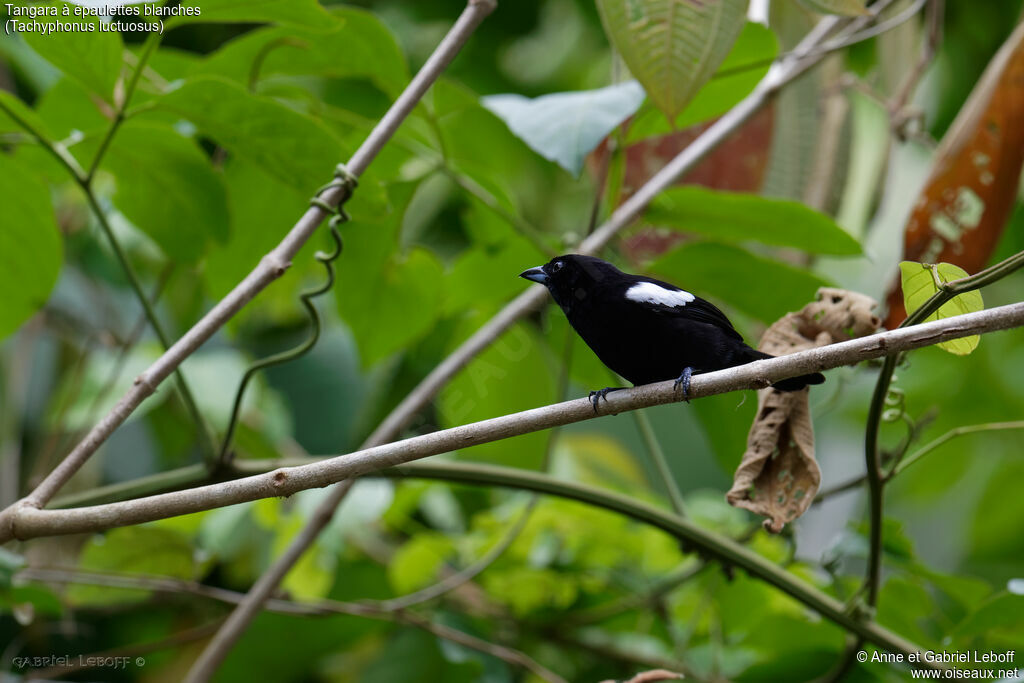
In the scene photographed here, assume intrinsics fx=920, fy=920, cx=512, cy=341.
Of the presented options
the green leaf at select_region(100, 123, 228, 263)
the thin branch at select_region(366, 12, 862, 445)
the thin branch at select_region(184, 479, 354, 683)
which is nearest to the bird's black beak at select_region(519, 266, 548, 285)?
the thin branch at select_region(366, 12, 862, 445)

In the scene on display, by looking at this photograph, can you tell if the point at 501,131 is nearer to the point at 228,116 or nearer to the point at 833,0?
the point at 228,116

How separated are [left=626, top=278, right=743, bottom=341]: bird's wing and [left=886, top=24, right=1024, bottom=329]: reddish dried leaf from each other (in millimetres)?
404

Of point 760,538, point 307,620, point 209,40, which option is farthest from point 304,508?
point 209,40

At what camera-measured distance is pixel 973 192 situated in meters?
1.67

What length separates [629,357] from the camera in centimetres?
147

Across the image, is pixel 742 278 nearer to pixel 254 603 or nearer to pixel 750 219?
pixel 750 219

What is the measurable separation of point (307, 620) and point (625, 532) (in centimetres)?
84

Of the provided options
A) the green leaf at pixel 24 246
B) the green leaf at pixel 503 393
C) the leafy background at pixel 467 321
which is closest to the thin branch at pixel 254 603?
the leafy background at pixel 467 321

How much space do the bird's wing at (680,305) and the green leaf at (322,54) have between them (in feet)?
2.09

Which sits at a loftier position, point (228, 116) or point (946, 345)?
point (228, 116)

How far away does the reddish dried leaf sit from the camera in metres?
1.65

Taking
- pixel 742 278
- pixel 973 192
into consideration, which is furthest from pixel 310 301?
pixel 973 192

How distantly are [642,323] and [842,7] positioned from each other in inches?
21.1

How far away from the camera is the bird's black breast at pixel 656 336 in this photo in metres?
1.42
